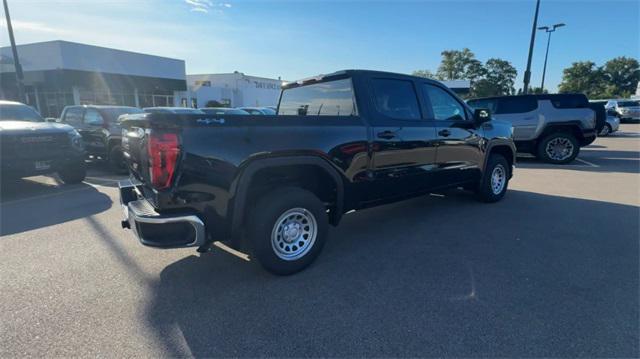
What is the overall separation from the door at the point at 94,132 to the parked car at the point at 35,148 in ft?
4.87

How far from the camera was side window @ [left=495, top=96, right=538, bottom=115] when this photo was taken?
1062 cm

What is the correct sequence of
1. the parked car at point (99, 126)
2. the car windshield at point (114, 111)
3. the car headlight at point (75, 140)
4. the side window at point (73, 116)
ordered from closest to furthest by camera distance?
the car headlight at point (75, 140) → the parked car at point (99, 126) → the car windshield at point (114, 111) → the side window at point (73, 116)

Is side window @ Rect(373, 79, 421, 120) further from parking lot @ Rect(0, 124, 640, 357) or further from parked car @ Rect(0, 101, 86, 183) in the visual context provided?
parked car @ Rect(0, 101, 86, 183)

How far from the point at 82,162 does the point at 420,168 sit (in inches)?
272

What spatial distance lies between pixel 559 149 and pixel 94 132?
13.2 metres

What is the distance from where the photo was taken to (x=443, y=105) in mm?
4855

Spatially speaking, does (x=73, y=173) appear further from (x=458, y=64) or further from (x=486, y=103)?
(x=458, y=64)

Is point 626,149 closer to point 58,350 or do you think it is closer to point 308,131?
point 308,131

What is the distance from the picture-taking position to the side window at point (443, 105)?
465 cm

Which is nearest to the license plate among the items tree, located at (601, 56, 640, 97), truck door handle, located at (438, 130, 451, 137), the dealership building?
truck door handle, located at (438, 130, 451, 137)

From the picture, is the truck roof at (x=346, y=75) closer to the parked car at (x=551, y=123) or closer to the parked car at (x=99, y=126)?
the parked car at (x=99, y=126)

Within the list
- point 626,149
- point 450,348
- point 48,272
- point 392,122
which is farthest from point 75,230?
point 626,149

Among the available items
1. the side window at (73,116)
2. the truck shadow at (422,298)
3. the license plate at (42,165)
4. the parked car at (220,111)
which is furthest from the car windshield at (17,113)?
the truck shadow at (422,298)

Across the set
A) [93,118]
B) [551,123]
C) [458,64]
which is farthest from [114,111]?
[458,64]
